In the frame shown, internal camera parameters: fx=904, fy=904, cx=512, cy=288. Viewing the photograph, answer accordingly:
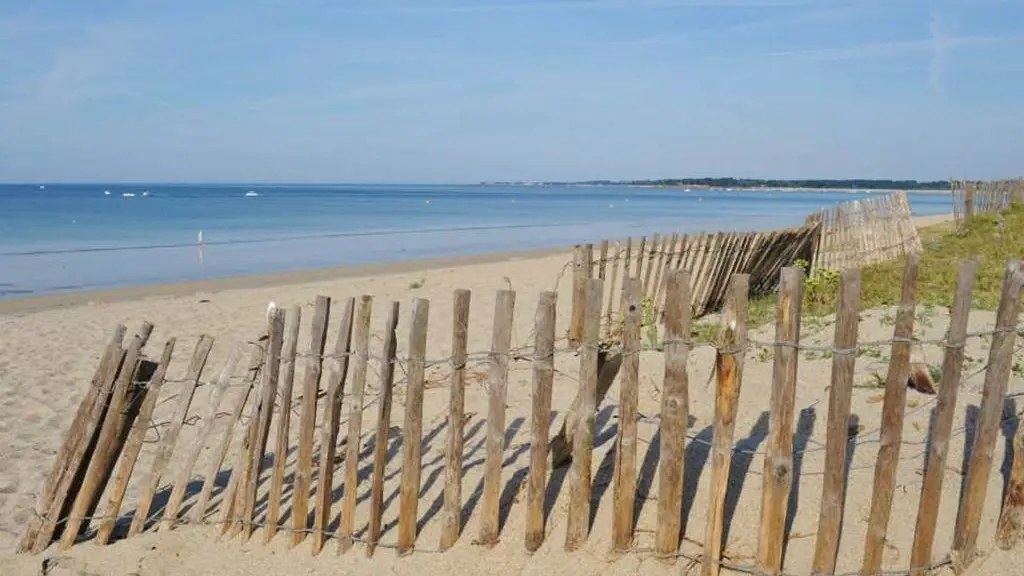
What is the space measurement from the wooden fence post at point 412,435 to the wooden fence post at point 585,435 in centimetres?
74

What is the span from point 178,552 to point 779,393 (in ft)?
10.0

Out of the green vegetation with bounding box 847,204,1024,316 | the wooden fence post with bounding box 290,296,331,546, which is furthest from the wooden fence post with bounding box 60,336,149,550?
the green vegetation with bounding box 847,204,1024,316

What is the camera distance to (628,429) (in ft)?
12.7

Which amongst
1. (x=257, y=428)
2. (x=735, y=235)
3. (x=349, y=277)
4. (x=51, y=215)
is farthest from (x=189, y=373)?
(x=51, y=215)

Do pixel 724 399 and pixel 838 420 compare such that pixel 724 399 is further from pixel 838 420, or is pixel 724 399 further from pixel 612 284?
pixel 612 284

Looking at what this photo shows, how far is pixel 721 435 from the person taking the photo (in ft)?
12.2

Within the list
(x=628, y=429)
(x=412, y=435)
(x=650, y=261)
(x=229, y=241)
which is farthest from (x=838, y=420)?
(x=229, y=241)

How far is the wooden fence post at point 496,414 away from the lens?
4023 millimetres

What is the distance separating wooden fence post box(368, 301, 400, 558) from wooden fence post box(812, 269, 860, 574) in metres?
1.92

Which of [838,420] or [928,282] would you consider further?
[928,282]

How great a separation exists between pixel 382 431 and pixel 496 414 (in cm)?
56

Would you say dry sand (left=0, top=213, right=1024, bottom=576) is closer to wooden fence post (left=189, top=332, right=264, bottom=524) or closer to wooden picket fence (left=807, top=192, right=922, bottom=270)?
wooden fence post (left=189, top=332, right=264, bottom=524)

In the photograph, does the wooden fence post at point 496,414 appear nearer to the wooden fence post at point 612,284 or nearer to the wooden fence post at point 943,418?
the wooden fence post at point 943,418

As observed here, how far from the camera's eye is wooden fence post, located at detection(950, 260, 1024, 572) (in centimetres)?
354
